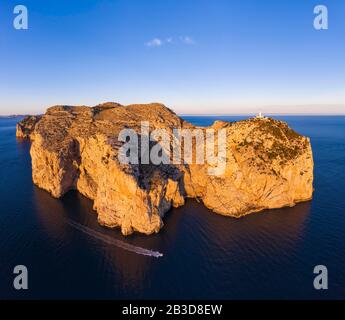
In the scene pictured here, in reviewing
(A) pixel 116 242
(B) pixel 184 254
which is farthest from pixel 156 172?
(B) pixel 184 254

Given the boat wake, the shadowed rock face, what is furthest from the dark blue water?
the shadowed rock face

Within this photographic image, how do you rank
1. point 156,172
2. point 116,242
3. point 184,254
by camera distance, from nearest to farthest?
point 184,254, point 116,242, point 156,172

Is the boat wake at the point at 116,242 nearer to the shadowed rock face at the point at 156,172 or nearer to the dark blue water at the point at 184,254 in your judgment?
the dark blue water at the point at 184,254

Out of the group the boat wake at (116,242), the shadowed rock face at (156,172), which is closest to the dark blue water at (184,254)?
the boat wake at (116,242)

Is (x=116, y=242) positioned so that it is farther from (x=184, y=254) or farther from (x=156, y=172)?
(x=156, y=172)

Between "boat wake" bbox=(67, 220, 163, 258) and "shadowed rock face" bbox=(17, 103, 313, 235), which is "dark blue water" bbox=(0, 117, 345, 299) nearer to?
"boat wake" bbox=(67, 220, 163, 258)
